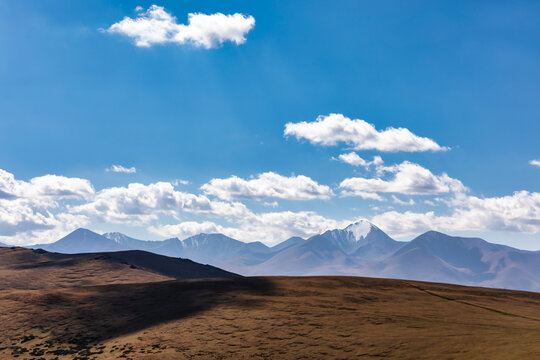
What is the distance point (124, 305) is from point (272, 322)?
27.7 metres

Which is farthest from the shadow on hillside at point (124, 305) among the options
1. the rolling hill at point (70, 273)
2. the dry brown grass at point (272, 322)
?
the rolling hill at point (70, 273)

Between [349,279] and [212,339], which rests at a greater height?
[349,279]

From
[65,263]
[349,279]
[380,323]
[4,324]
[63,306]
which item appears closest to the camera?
[380,323]

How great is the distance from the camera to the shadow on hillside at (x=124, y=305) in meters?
57.8

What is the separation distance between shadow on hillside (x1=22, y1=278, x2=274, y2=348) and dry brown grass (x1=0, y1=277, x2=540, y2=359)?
0.16m

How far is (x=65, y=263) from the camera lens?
190 metres

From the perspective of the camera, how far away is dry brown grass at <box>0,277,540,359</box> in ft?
147

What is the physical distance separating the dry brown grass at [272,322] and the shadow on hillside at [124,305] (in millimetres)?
157

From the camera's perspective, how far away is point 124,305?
69.6 m

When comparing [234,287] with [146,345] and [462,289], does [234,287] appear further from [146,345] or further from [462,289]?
[462,289]

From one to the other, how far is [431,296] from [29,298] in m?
68.9

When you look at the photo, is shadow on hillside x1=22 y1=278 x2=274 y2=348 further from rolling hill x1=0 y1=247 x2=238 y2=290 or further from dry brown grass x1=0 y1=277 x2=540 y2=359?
rolling hill x1=0 y1=247 x2=238 y2=290

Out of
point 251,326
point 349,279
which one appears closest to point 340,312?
point 251,326

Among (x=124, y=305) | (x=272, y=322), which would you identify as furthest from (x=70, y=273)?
(x=272, y=322)
